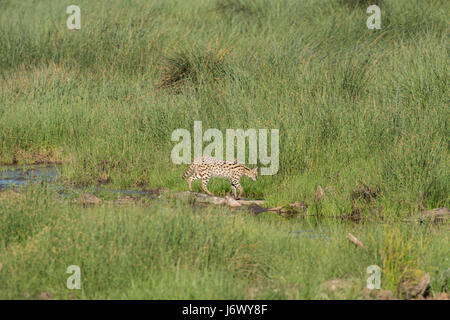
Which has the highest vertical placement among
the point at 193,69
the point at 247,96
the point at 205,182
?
the point at 193,69

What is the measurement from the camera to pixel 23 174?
12.4m

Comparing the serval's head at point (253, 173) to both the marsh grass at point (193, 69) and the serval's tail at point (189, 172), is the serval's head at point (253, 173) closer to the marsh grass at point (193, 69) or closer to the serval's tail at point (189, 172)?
the serval's tail at point (189, 172)

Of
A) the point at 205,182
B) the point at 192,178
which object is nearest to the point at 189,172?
the point at 192,178

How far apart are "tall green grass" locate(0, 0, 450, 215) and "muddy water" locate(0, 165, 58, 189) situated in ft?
1.36

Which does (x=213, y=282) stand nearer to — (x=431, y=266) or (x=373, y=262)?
(x=373, y=262)

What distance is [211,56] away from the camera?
1594 cm

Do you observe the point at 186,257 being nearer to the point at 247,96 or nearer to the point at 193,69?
the point at 247,96

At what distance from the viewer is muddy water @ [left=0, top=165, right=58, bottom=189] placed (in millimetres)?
11573

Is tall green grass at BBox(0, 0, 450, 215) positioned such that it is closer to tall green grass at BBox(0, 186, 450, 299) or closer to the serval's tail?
the serval's tail

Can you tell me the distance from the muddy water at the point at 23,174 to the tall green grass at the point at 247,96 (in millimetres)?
416

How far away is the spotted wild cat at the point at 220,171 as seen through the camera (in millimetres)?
10984

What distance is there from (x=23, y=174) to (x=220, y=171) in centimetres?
388

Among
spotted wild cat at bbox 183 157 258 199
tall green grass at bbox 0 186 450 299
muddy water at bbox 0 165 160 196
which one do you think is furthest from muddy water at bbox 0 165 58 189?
tall green grass at bbox 0 186 450 299

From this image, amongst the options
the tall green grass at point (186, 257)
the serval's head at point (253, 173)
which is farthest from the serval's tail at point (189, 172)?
the tall green grass at point (186, 257)
